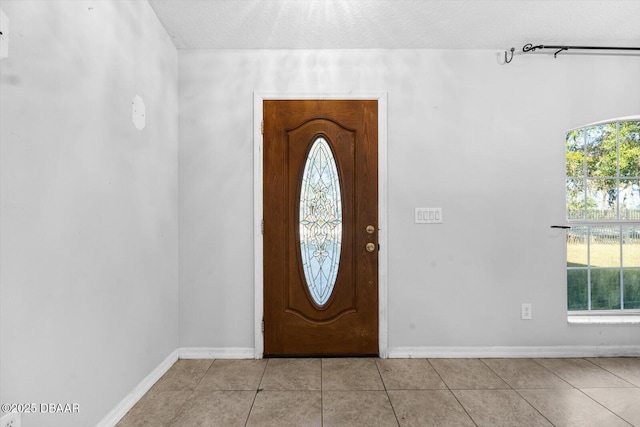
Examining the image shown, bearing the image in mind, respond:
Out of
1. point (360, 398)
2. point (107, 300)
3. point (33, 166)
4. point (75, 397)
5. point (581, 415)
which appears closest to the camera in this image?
point (33, 166)

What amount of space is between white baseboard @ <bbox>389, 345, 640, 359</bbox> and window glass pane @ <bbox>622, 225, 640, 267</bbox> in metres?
0.68

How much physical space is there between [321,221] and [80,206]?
159 cm

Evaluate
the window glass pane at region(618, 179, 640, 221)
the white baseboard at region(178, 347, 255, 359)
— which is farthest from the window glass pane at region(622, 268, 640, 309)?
the white baseboard at region(178, 347, 255, 359)

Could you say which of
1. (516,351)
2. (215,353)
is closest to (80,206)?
(215,353)

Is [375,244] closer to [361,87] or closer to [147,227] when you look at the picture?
[361,87]

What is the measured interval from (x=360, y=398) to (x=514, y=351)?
1.41 metres

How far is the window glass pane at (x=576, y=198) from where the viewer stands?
8.98 ft

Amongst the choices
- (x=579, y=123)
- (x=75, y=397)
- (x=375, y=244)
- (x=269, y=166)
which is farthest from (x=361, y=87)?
(x=75, y=397)

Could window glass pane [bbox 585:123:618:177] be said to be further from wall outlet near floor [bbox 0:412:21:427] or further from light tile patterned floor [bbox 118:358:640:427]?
wall outlet near floor [bbox 0:412:21:427]

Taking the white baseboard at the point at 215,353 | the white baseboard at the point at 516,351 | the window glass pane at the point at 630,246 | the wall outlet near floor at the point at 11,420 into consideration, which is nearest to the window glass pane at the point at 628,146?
the window glass pane at the point at 630,246

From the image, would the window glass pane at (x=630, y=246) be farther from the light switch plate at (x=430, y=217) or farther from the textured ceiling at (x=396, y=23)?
the light switch plate at (x=430, y=217)

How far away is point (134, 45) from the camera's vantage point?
196 cm

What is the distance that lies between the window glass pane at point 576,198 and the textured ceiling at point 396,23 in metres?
1.09

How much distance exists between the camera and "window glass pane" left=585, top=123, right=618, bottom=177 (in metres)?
2.74
